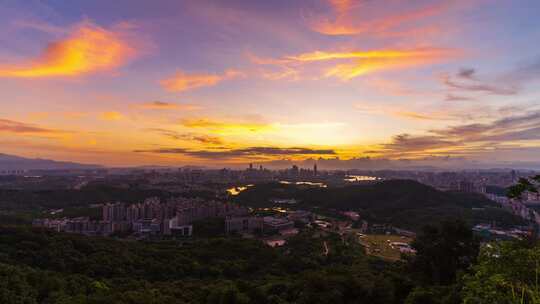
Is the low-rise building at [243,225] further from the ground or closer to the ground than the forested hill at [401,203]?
closer to the ground

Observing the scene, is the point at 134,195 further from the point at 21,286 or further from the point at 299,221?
the point at 21,286

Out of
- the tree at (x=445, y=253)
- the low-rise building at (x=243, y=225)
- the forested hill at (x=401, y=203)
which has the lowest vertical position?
the low-rise building at (x=243, y=225)

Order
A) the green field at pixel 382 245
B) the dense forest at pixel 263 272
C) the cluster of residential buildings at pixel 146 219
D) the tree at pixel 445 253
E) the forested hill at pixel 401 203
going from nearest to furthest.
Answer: the dense forest at pixel 263 272 → the tree at pixel 445 253 → the green field at pixel 382 245 → the cluster of residential buildings at pixel 146 219 → the forested hill at pixel 401 203

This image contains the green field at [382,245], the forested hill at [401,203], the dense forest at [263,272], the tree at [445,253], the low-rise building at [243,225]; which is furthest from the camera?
the forested hill at [401,203]

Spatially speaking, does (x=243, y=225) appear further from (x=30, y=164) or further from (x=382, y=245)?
(x=30, y=164)

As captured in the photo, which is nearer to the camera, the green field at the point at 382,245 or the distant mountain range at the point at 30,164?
the green field at the point at 382,245

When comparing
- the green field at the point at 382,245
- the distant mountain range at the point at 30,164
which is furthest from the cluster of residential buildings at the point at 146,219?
the distant mountain range at the point at 30,164

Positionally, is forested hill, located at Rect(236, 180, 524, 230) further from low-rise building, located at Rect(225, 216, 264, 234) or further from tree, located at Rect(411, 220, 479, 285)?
tree, located at Rect(411, 220, 479, 285)

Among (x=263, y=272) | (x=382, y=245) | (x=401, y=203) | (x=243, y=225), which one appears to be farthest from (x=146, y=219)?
(x=401, y=203)

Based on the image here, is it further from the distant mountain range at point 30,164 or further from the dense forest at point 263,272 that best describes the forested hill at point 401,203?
the distant mountain range at point 30,164
